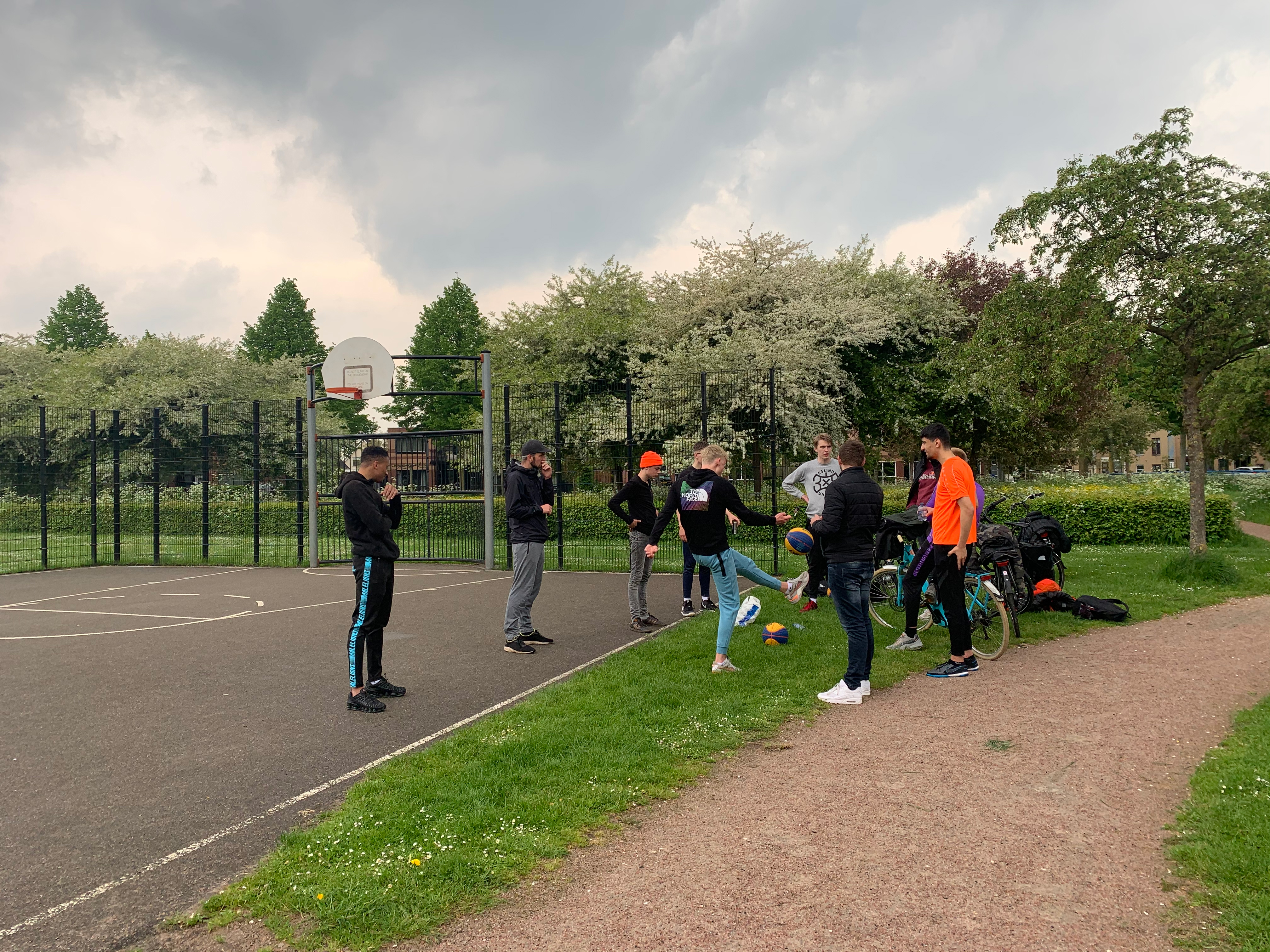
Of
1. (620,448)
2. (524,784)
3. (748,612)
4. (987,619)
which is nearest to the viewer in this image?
(524,784)

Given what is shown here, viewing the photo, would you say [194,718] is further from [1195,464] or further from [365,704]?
[1195,464]

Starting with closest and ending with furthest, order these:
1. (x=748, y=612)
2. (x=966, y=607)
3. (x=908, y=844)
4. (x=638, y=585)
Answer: (x=908, y=844), (x=966, y=607), (x=748, y=612), (x=638, y=585)

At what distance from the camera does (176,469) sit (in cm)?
1700

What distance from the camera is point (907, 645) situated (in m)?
7.23

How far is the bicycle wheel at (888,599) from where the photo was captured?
8.20 m

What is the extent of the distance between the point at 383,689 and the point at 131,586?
9704mm

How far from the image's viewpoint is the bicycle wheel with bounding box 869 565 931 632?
820cm

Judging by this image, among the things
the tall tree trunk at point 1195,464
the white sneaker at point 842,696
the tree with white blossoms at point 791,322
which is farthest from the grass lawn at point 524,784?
the tree with white blossoms at point 791,322

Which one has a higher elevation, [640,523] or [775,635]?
[640,523]

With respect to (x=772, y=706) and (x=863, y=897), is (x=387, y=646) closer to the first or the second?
(x=772, y=706)

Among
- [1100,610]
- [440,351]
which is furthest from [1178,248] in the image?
[440,351]

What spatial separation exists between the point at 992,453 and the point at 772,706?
28176mm

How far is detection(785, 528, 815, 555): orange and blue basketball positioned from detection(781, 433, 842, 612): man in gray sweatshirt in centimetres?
23

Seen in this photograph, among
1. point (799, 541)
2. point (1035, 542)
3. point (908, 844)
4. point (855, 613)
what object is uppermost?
point (799, 541)
